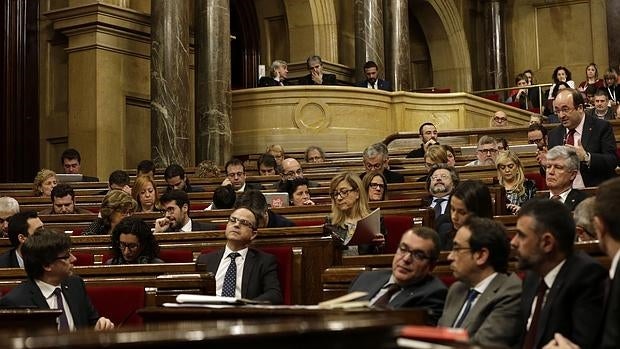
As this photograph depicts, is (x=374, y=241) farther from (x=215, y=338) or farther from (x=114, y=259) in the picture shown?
(x=215, y=338)

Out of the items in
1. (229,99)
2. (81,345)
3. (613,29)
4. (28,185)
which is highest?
(613,29)

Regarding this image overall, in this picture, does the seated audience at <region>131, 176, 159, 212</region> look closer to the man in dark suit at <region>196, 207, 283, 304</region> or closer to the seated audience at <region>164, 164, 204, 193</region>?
the seated audience at <region>164, 164, 204, 193</region>

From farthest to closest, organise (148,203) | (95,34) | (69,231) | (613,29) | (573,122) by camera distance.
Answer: (613,29), (95,34), (148,203), (69,231), (573,122)

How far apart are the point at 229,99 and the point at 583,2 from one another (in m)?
9.99

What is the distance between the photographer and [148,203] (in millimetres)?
7902

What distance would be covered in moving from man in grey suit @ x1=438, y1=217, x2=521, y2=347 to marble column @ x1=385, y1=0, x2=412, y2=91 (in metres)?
11.6

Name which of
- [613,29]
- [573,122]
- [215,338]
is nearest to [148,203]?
[573,122]

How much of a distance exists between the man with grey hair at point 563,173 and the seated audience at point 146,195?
3.32 meters

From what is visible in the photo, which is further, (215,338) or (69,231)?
(69,231)

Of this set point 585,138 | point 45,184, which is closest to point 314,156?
point 45,184

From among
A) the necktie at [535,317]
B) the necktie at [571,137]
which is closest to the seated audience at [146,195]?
the necktie at [571,137]

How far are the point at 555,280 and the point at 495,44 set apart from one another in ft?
56.8

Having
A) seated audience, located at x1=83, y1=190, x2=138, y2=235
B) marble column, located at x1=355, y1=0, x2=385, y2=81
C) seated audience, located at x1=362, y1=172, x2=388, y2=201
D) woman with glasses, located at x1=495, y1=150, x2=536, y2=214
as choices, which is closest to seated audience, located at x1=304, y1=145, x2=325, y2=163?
seated audience, located at x1=362, y1=172, x2=388, y2=201

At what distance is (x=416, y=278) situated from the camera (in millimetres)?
4117
